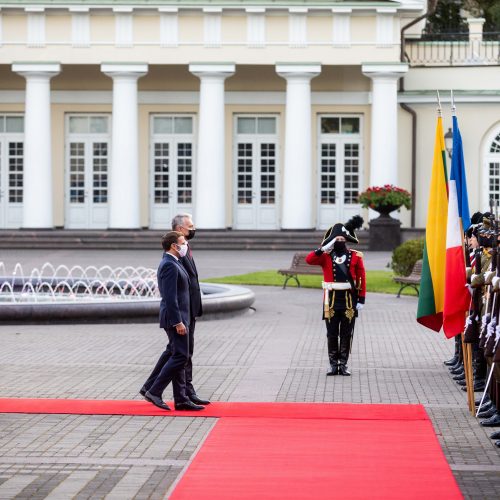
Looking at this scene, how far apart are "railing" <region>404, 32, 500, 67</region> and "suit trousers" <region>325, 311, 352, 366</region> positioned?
3194 cm

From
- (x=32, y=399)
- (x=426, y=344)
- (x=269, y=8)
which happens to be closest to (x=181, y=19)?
(x=269, y=8)

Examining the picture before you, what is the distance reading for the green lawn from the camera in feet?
94.3

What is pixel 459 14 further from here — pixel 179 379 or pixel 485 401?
pixel 179 379

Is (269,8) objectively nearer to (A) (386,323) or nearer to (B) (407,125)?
(B) (407,125)

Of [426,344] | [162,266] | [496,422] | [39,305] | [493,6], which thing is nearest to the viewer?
[496,422]

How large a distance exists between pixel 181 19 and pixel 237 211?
6580mm

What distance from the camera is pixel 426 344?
758 inches

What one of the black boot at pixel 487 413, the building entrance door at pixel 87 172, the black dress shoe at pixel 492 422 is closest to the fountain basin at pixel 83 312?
the black boot at pixel 487 413

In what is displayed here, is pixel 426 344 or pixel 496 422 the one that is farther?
pixel 426 344

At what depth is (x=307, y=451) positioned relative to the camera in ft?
36.3

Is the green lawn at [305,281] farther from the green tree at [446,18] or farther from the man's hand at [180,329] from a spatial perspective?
the green tree at [446,18]

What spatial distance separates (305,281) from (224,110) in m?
15.8

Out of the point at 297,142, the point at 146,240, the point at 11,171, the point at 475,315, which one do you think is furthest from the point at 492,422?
the point at 11,171

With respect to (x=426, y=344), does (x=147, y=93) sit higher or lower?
higher
